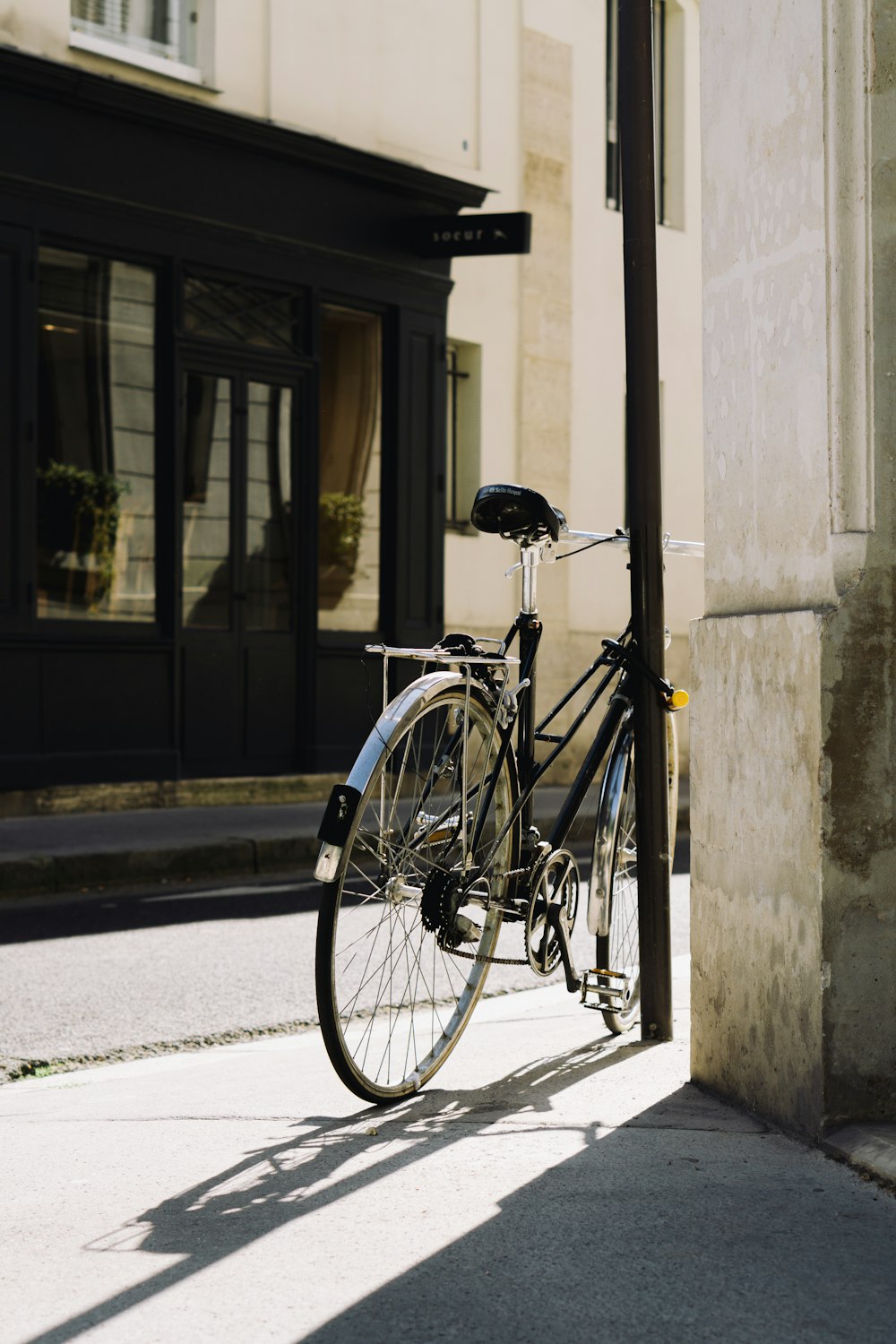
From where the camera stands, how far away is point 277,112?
12234mm

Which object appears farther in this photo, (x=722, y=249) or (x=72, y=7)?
(x=72, y=7)

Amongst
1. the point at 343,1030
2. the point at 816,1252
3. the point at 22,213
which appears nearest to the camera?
the point at 816,1252

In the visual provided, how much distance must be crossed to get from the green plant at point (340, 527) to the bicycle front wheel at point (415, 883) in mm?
8909

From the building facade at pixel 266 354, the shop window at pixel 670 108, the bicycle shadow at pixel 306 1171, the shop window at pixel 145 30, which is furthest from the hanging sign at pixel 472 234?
the bicycle shadow at pixel 306 1171

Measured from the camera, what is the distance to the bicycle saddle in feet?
13.2

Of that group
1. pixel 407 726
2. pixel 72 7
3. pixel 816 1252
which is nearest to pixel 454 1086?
pixel 407 726

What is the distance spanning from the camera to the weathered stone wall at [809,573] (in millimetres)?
3123

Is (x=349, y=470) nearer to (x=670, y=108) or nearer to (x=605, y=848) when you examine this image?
(x=670, y=108)

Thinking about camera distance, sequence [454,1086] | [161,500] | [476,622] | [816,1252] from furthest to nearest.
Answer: [476,622]
[161,500]
[454,1086]
[816,1252]

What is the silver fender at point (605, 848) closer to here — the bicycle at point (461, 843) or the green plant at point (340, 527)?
the bicycle at point (461, 843)

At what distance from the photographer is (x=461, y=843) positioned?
3.78 m

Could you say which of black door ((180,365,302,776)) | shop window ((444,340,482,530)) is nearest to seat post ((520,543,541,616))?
black door ((180,365,302,776))

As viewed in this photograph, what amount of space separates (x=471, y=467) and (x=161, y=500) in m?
3.49

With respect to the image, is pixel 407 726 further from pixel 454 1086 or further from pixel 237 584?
pixel 237 584
